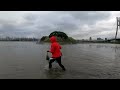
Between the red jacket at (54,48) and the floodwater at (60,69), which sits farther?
the red jacket at (54,48)

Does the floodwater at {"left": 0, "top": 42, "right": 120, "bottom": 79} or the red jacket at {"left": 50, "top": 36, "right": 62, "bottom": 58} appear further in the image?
the red jacket at {"left": 50, "top": 36, "right": 62, "bottom": 58}

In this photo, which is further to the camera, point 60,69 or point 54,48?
point 60,69

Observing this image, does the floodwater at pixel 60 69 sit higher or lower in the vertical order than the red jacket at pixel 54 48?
lower

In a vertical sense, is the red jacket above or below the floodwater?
above

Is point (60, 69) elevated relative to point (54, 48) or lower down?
lower down
